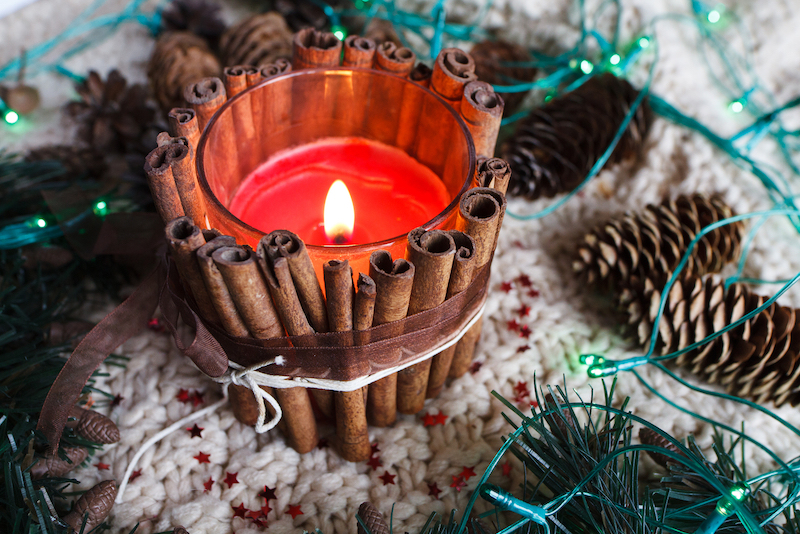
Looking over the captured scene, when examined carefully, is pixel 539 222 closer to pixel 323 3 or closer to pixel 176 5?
pixel 323 3

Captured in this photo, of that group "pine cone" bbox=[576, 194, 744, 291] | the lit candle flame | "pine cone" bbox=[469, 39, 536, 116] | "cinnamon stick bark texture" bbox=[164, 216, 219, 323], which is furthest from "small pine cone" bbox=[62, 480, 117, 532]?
"pine cone" bbox=[469, 39, 536, 116]

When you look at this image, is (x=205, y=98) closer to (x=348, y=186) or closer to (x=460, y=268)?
(x=348, y=186)

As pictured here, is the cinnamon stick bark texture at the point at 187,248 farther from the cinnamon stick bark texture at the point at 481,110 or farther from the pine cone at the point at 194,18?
the pine cone at the point at 194,18

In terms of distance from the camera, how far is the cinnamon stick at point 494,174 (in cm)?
54

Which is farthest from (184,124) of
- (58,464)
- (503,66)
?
(503,66)

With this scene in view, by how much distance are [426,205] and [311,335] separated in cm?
21

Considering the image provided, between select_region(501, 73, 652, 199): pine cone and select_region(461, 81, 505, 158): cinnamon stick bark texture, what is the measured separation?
0.85 feet

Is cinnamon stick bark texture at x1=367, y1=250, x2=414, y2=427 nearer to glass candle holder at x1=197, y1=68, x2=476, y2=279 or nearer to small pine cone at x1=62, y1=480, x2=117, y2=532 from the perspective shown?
glass candle holder at x1=197, y1=68, x2=476, y2=279

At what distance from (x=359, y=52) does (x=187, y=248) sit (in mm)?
303

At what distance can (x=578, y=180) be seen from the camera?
0.88 meters

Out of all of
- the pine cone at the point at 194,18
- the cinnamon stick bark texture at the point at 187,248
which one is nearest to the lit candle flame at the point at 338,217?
the cinnamon stick bark texture at the point at 187,248

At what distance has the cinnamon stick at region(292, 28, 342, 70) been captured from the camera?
65 centimetres

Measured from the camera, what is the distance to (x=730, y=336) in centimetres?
71

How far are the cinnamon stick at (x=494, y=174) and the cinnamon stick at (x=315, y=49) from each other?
0.22 meters
